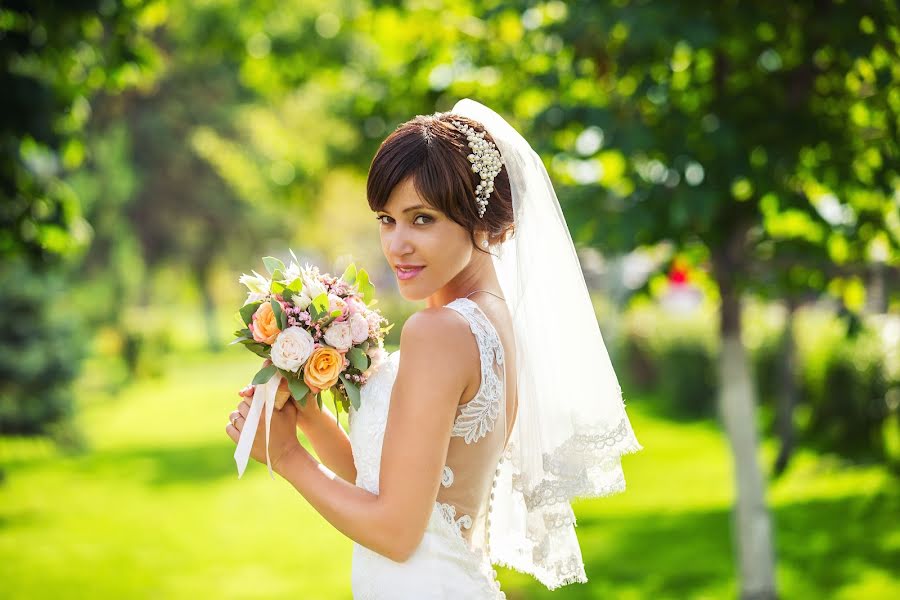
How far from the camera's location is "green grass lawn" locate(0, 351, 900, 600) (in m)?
7.39

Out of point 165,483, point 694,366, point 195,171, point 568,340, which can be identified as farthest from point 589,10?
point 195,171

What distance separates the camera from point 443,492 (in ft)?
7.97

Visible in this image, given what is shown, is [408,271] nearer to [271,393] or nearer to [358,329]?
[358,329]

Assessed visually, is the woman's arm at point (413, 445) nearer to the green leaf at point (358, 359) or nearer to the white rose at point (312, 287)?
the green leaf at point (358, 359)

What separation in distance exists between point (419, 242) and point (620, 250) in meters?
2.53

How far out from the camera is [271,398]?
2328 millimetres

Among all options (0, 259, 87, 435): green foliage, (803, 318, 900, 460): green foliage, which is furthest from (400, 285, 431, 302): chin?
(0, 259, 87, 435): green foliage

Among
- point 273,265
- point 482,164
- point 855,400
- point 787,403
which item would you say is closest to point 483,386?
point 482,164

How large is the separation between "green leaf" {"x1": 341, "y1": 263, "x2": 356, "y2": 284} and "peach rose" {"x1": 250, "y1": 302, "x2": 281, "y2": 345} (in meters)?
0.23

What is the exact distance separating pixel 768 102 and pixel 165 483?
375 inches

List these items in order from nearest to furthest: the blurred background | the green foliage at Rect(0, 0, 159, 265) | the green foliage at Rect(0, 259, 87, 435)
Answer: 1. the blurred background
2. the green foliage at Rect(0, 0, 159, 265)
3. the green foliage at Rect(0, 259, 87, 435)

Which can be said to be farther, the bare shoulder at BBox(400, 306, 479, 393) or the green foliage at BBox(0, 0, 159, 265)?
the green foliage at BBox(0, 0, 159, 265)

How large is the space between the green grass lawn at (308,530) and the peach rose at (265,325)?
5.26 metres

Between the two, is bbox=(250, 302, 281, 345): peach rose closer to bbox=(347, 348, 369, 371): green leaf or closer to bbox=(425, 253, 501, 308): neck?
bbox=(347, 348, 369, 371): green leaf
